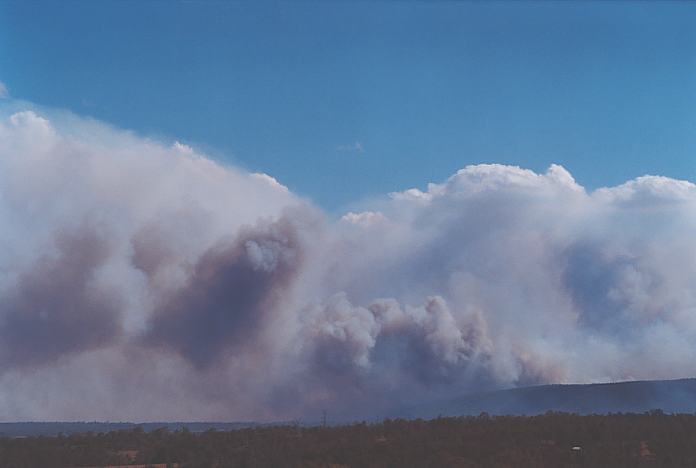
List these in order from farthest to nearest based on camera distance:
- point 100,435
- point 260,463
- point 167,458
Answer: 1. point 100,435
2. point 167,458
3. point 260,463

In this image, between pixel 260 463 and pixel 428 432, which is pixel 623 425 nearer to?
pixel 428 432

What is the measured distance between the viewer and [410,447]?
2591 inches

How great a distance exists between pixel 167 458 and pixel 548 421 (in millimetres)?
43944

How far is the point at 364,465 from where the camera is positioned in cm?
5922

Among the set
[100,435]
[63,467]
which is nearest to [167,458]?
[63,467]

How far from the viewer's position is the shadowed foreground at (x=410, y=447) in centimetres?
5997

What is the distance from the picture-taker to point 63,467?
226 feet

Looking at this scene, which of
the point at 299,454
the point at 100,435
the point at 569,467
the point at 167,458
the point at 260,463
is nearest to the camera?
the point at 569,467

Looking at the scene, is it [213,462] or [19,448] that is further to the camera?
[19,448]

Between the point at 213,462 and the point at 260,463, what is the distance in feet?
19.4

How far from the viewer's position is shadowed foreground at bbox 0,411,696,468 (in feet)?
197

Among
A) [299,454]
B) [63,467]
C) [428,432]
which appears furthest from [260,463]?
[428,432]

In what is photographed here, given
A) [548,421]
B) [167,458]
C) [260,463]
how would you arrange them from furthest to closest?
[548,421] < [167,458] < [260,463]

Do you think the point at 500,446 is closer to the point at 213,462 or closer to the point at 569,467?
the point at 569,467
